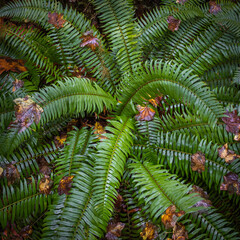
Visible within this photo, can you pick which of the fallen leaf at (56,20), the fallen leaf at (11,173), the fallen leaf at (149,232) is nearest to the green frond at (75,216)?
the fallen leaf at (149,232)

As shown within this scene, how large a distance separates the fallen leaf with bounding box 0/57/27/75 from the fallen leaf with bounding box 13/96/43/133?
0.82 meters

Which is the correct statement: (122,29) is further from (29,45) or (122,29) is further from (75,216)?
(75,216)

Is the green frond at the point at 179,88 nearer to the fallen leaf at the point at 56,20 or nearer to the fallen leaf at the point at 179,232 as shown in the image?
the fallen leaf at the point at 179,232

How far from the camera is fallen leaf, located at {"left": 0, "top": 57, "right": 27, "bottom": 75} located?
2.41 metres

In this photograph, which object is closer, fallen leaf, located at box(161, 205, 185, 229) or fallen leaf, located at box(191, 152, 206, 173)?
fallen leaf, located at box(161, 205, 185, 229)

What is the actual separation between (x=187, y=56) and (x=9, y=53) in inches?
99.3

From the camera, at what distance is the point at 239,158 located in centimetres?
199

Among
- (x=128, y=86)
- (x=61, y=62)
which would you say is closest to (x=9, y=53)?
(x=61, y=62)

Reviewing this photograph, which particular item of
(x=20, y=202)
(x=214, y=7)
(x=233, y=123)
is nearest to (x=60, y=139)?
(x=20, y=202)

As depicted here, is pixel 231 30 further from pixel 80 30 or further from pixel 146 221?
pixel 146 221

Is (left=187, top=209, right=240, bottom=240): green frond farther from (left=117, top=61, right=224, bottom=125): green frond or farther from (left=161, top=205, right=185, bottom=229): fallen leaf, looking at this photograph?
(left=117, top=61, right=224, bottom=125): green frond

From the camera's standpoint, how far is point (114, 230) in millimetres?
1906

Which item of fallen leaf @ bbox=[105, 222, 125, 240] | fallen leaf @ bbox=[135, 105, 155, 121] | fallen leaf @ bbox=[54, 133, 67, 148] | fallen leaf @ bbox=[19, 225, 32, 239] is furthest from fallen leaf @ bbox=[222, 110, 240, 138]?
fallen leaf @ bbox=[19, 225, 32, 239]

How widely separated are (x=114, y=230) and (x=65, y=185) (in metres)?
0.69
